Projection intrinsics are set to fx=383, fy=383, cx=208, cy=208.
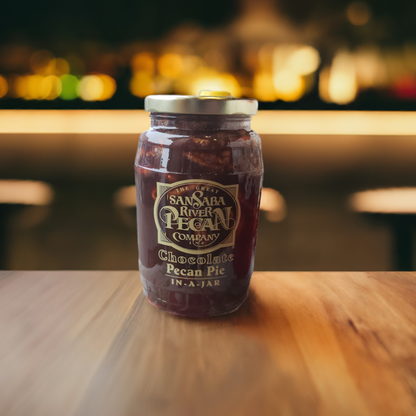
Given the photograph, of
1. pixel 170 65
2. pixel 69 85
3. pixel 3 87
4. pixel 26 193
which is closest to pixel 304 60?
pixel 170 65

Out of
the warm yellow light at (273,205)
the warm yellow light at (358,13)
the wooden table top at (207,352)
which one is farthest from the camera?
the warm yellow light at (273,205)

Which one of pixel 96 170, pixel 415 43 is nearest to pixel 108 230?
pixel 96 170

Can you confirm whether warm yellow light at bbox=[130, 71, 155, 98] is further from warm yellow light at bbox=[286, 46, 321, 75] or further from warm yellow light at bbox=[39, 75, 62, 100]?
warm yellow light at bbox=[286, 46, 321, 75]

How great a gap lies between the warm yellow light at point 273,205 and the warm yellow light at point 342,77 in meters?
0.41

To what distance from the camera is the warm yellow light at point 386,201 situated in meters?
1.45

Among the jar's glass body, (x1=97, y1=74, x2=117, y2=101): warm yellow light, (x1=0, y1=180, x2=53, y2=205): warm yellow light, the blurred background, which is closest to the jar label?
the jar's glass body

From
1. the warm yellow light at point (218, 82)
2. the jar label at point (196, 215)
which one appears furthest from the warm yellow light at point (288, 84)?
the jar label at point (196, 215)

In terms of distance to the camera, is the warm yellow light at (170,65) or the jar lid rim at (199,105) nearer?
the jar lid rim at (199,105)

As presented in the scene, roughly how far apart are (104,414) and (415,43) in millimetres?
1373

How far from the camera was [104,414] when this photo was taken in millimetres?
326

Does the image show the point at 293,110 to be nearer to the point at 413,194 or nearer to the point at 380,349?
the point at 413,194

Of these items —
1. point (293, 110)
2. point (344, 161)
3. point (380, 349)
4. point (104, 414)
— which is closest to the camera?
point (104, 414)

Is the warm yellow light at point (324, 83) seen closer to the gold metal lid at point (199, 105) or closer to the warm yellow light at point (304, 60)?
the warm yellow light at point (304, 60)

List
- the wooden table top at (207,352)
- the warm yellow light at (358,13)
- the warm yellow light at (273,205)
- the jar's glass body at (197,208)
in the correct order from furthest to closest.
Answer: the warm yellow light at (273,205) → the warm yellow light at (358,13) → the jar's glass body at (197,208) → the wooden table top at (207,352)
